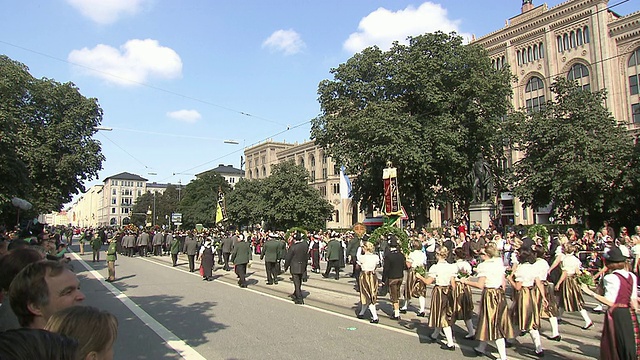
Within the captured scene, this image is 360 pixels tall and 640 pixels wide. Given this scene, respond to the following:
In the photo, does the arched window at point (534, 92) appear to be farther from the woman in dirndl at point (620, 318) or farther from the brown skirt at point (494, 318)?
the woman in dirndl at point (620, 318)

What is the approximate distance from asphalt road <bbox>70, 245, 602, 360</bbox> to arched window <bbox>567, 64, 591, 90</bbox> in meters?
39.1

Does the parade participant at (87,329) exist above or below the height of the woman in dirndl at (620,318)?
above

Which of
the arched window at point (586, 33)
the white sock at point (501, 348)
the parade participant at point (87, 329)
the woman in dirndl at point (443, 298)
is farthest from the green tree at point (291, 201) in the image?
the parade participant at point (87, 329)

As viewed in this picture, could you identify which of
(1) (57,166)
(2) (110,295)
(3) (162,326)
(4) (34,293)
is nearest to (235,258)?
(2) (110,295)

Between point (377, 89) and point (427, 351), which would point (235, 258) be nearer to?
point (427, 351)

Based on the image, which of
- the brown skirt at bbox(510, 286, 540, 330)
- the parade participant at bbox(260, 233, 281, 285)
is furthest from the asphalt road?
the parade participant at bbox(260, 233, 281, 285)

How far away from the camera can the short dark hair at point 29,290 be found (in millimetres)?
2672

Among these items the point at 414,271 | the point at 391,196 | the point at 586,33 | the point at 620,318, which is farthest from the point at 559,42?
the point at 620,318

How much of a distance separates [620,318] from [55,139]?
38.7m

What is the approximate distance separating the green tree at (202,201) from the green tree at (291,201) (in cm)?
1960

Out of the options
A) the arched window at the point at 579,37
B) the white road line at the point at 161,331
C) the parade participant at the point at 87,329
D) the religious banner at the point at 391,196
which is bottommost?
the white road line at the point at 161,331

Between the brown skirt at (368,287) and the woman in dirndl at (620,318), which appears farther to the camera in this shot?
the brown skirt at (368,287)

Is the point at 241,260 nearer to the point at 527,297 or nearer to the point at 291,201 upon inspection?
the point at 527,297

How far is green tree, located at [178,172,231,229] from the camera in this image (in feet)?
245
